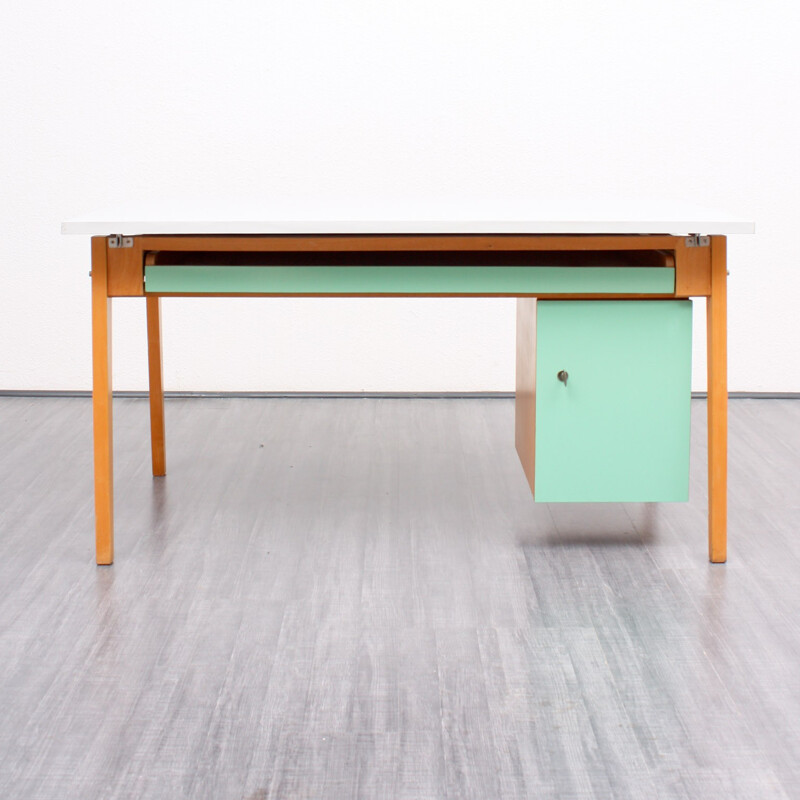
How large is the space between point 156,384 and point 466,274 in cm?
102

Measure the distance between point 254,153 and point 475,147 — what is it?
78 cm

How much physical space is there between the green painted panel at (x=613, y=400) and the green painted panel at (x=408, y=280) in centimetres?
6

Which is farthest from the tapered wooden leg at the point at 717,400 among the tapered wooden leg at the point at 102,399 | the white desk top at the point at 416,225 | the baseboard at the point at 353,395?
the baseboard at the point at 353,395

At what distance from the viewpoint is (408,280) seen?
6.83 feet

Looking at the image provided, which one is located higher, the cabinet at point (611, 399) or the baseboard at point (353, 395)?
the cabinet at point (611, 399)

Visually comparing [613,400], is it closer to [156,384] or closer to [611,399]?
[611,399]

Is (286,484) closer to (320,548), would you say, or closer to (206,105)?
(320,548)

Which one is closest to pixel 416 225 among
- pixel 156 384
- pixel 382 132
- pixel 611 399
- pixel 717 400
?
pixel 611 399

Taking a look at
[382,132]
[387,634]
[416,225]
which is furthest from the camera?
[382,132]

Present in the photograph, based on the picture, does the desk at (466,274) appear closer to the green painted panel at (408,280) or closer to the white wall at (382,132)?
the green painted panel at (408,280)

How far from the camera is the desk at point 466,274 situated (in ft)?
6.62

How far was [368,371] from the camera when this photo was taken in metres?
3.87

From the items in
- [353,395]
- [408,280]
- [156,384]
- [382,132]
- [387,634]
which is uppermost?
[382,132]

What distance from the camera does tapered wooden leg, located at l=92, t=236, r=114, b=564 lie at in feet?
6.91
